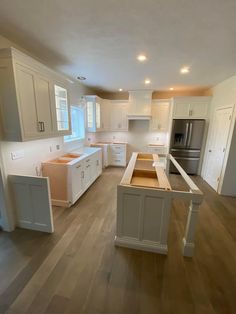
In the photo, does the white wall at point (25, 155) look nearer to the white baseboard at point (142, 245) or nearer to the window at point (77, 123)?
the window at point (77, 123)

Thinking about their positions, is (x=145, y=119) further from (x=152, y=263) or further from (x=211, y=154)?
(x=152, y=263)

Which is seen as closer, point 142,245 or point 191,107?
point 142,245

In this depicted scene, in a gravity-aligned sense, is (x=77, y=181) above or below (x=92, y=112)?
below

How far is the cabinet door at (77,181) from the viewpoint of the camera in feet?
9.29

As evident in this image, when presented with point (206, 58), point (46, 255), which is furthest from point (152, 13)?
point (46, 255)

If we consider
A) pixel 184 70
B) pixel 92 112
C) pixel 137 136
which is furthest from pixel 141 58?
pixel 137 136

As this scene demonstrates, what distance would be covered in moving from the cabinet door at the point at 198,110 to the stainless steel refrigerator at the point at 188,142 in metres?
0.21

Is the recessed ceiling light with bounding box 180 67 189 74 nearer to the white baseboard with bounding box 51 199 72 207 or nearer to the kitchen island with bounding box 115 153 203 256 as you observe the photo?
the kitchen island with bounding box 115 153 203 256

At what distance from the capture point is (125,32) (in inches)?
71.0

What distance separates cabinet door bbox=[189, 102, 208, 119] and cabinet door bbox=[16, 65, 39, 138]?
4251mm

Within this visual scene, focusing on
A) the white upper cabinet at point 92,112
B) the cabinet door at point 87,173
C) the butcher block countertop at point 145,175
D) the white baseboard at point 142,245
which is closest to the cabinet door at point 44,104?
the cabinet door at point 87,173

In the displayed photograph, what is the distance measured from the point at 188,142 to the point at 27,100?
427 cm

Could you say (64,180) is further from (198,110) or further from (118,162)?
(198,110)

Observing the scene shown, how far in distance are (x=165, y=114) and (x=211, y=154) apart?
6.43 ft
